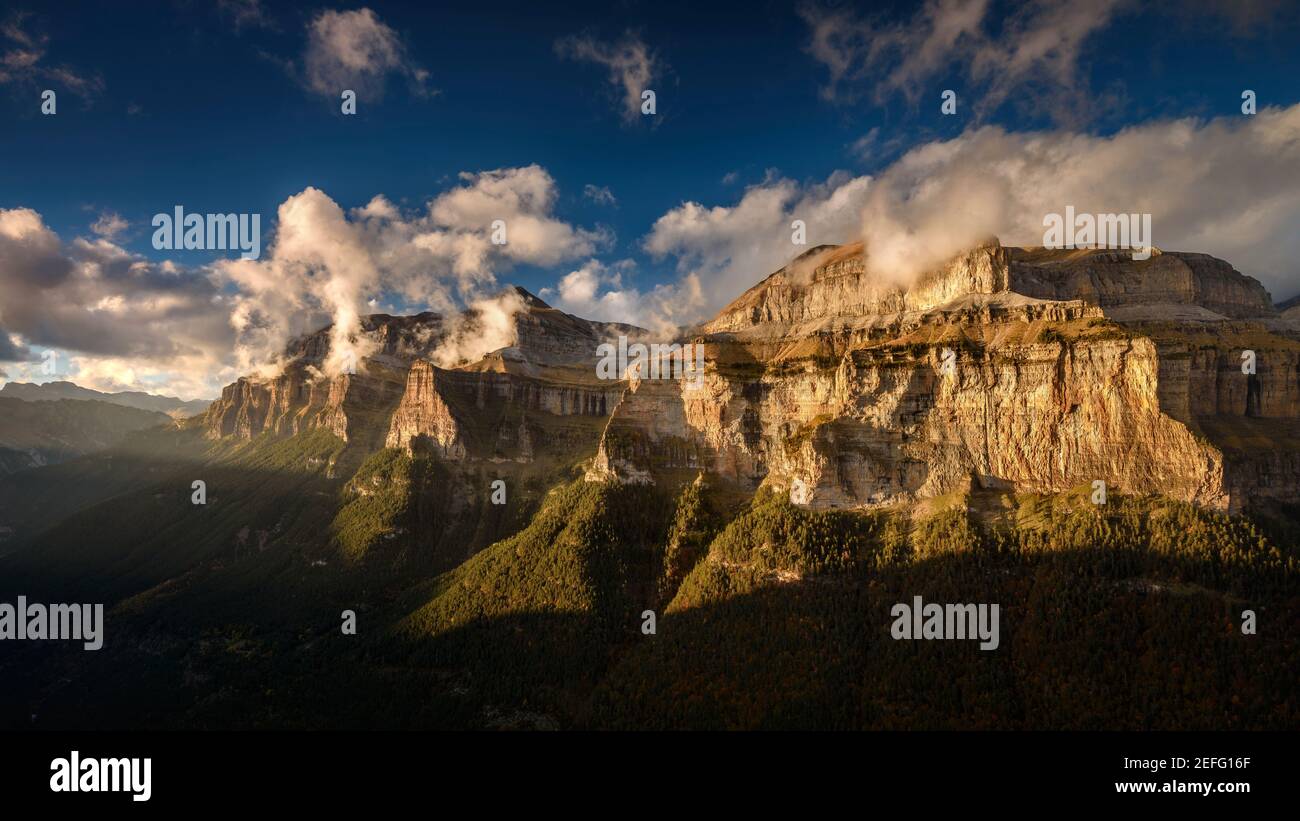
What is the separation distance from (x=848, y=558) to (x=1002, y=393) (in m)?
43.0

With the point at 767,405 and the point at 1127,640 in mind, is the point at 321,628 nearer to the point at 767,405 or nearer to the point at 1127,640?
the point at 767,405

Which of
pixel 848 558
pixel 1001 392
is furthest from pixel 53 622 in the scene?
pixel 1001 392

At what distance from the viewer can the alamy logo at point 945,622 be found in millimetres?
80125

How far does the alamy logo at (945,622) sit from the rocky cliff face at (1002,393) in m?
27.5

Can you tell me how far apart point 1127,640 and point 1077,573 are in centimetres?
1150

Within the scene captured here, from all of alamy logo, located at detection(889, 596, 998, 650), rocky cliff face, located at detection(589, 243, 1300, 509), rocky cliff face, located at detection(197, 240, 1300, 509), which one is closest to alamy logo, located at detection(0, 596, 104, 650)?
rocky cliff face, located at detection(589, 243, 1300, 509)

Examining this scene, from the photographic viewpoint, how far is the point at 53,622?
146875 mm

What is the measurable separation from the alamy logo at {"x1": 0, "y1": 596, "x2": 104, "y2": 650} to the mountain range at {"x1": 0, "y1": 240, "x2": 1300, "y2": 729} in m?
5.04

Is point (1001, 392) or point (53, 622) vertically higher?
point (1001, 392)

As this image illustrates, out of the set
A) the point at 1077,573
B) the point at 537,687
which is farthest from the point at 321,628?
the point at 1077,573
